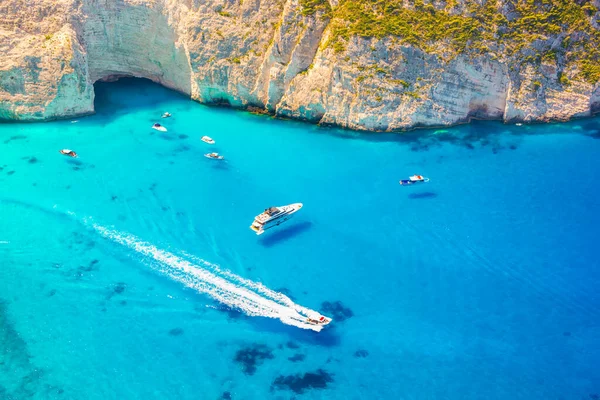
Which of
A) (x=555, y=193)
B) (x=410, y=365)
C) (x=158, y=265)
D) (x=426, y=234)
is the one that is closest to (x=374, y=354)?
(x=410, y=365)

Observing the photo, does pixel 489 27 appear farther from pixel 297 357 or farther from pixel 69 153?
pixel 69 153

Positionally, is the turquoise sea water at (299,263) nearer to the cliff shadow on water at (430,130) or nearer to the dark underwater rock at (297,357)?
the dark underwater rock at (297,357)

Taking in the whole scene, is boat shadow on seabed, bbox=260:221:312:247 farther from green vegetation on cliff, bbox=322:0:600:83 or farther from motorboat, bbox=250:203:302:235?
green vegetation on cliff, bbox=322:0:600:83

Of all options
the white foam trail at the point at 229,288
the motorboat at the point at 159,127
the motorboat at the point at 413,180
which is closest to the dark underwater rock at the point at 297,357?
the white foam trail at the point at 229,288

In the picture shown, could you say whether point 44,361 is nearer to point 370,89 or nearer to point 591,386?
point 591,386

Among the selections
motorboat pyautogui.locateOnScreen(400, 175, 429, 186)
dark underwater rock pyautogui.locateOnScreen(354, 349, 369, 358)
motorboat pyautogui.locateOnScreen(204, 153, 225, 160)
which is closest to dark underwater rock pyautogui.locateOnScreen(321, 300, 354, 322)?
dark underwater rock pyautogui.locateOnScreen(354, 349, 369, 358)

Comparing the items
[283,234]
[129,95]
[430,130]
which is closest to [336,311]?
[283,234]

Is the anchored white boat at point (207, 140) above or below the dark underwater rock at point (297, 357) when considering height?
above
